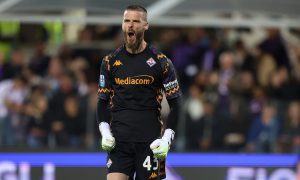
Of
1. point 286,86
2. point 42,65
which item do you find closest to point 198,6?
point 286,86

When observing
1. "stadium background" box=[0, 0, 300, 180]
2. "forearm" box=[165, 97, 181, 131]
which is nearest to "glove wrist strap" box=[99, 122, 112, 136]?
"forearm" box=[165, 97, 181, 131]

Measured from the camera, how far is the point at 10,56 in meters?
15.3

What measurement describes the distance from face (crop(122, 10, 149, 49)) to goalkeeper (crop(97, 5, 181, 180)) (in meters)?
0.07

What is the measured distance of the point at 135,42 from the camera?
307 inches

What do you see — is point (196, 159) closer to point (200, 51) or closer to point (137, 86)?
point (200, 51)

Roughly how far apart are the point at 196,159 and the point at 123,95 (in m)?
4.51

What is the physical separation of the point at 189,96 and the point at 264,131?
130 cm

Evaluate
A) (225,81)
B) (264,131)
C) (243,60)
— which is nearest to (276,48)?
(243,60)

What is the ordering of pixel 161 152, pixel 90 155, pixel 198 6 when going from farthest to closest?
pixel 198 6
pixel 90 155
pixel 161 152

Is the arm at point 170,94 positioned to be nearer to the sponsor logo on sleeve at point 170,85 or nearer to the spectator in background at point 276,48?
the sponsor logo on sleeve at point 170,85

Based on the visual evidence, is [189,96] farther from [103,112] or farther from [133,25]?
[133,25]

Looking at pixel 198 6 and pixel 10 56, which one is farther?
pixel 10 56

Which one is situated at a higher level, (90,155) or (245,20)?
(245,20)

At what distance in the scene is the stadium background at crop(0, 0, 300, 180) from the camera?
1220 centimetres
